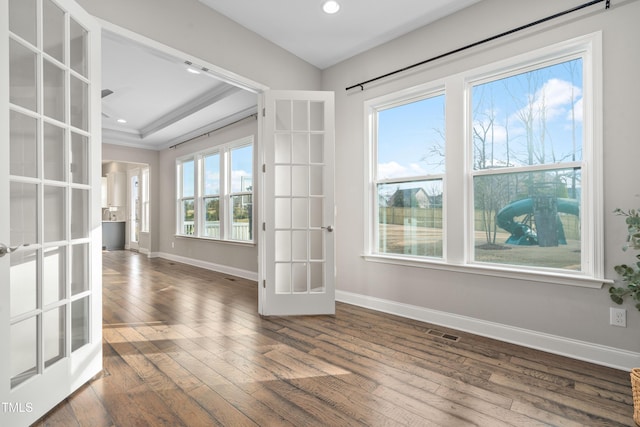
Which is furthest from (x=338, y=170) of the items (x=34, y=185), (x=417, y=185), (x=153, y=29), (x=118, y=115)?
(x=118, y=115)

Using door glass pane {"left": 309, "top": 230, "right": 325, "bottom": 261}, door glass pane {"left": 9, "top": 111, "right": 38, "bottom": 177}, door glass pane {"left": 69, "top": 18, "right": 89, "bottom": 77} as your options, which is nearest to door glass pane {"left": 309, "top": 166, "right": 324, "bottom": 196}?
door glass pane {"left": 309, "top": 230, "right": 325, "bottom": 261}

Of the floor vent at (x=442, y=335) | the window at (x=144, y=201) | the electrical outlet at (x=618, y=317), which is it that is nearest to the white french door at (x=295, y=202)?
the floor vent at (x=442, y=335)

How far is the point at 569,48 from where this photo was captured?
7.68 feet

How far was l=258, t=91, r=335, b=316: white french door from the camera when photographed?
10.6ft

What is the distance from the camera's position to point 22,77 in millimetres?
1550

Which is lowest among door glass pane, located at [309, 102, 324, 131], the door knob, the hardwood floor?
the hardwood floor

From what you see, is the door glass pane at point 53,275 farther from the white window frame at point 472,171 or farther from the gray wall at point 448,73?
the white window frame at point 472,171

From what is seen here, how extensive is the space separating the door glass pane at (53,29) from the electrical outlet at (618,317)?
3899 mm

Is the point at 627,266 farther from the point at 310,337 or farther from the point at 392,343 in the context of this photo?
the point at 310,337

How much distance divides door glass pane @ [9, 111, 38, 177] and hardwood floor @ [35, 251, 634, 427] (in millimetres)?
1296

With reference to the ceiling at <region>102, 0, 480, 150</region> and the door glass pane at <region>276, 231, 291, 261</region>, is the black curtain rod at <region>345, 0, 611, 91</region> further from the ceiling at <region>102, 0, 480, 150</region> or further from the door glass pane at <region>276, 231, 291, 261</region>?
the door glass pane at <region>276, 231, 291, 261</region>

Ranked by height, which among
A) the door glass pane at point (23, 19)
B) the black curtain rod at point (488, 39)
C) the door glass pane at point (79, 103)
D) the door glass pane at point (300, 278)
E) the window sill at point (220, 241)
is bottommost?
the door glass pane at point (300, 278)

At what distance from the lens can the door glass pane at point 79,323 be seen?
6.03ft

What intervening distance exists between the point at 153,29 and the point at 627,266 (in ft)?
12.5
